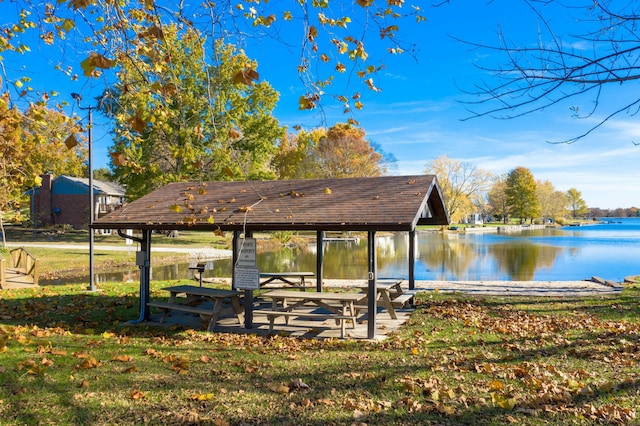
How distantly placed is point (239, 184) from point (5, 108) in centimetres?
697

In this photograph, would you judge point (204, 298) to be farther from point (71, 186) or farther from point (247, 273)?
point (71, 186)

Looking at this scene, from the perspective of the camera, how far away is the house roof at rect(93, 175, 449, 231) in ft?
29.1

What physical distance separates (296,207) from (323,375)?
4.45 meters

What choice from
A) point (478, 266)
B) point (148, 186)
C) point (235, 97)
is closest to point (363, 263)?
point (478, 266)

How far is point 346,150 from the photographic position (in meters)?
50.5

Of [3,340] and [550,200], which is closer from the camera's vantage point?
[3,340]

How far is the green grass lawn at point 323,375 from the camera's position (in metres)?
4.74

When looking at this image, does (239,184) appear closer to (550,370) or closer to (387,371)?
(387,371)

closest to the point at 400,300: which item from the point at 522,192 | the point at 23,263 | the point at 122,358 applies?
the point at 122,358

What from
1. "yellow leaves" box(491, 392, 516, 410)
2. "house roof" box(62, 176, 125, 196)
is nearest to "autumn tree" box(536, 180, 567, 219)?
"house roof" box(62, 176, 125, 196)

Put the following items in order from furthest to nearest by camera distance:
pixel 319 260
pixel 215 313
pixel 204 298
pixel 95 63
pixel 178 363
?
pixel 319 260 < pixel 204 298 < pixel 215 313 < pixel 178 363 < pixel 95 63

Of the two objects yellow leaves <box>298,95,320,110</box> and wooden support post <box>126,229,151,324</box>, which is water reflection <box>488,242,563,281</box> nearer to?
wooden support post <box>126,229,151,324</box>

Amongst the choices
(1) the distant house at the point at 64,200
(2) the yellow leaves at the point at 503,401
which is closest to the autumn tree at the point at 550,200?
(1) the distant house at the point at 64,200

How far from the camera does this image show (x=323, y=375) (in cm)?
609
